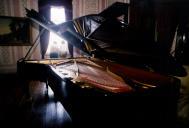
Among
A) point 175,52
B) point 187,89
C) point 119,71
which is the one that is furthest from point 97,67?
point 175,52

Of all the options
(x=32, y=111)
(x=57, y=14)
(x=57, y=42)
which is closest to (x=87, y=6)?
(x=57, y=14)

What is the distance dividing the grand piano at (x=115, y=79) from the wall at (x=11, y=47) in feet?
10.3

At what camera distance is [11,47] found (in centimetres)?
618

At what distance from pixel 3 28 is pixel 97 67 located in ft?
14.8

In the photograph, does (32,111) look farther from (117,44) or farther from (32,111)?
(117,44)

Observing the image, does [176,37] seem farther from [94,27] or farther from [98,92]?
[98,92]

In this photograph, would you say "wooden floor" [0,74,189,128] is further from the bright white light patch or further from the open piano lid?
the bright white light patch

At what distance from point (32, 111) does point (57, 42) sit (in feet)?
13.1

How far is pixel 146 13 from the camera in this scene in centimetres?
436

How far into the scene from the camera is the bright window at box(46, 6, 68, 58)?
6.41 meters

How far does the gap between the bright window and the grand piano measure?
2.83 metres

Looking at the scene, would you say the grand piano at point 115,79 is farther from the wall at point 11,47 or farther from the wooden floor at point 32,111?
the wall at point 11,47

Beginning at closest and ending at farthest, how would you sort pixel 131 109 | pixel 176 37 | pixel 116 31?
pixel 131 109
pixel 116 31
pixel 176 37

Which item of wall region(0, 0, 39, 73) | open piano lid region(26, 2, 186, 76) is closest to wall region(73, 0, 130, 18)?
wall region(0, 0, 39, 73)
